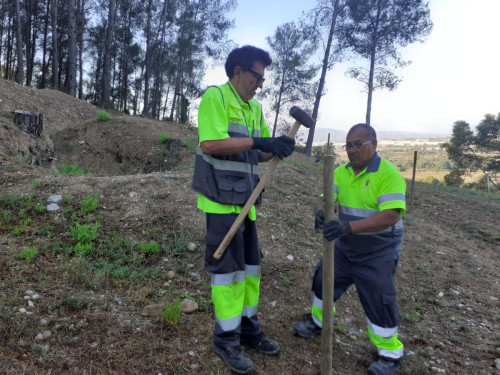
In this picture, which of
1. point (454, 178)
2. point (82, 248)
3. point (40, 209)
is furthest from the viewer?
point (454, 178)

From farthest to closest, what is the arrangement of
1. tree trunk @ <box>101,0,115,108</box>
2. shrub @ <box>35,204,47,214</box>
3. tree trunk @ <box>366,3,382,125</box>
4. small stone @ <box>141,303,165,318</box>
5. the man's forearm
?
tree trunk @ <box>366,3,382,125</box> < tree trunk @ <box>101,0,115,108</box> < shrub @ <box>35,204,47,214</box> < small stone @ <box>141,303,165,318</box> < the man's forearm

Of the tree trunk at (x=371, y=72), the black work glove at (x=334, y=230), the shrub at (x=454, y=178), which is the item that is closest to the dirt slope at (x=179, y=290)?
the black work glove at (x=334, y=230)

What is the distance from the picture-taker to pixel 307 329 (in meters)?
2.88

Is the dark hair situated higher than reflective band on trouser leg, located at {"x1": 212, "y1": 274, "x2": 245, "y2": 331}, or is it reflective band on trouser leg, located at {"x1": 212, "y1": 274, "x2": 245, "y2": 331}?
the dark hair

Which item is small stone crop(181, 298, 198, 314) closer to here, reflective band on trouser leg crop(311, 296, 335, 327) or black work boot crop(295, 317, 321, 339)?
black work boot crop(295, 317, 321, 339)

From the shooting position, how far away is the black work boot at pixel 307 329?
113 inches

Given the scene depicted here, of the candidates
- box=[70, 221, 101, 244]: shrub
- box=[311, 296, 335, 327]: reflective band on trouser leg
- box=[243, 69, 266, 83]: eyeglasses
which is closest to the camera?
box=[243, 69, 266, 83]: eyeglasses

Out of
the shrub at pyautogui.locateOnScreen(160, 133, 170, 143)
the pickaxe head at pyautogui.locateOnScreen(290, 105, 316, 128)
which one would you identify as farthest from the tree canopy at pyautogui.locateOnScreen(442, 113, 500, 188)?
the pickaxe head at pyautogui.locateOnScreen(290, 105, 316, 128)

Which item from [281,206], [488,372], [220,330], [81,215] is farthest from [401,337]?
[81,215]

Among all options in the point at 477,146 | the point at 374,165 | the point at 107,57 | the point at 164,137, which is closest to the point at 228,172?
the point at 374,165

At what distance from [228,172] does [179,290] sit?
1.56 metres

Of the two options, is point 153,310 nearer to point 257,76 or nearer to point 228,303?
point 228,303

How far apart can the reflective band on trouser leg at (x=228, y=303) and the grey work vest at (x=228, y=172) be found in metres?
0.56

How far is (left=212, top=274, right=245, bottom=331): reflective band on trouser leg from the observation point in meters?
2.24
